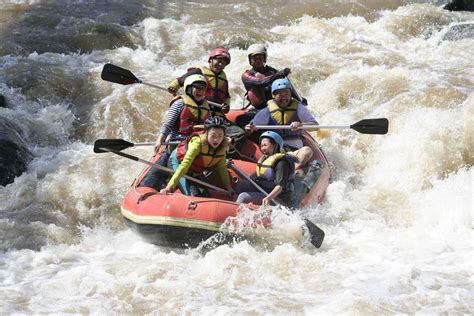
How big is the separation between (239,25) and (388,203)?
6681 mm

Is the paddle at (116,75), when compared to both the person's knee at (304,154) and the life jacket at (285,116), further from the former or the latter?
the person's knee at (304,154)

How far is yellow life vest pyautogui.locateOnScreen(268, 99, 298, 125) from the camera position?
7.18 meters

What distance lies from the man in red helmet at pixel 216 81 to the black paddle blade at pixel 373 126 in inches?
55.9

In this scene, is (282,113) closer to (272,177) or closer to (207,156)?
(272,177)

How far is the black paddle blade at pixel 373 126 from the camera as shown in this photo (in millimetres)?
6965

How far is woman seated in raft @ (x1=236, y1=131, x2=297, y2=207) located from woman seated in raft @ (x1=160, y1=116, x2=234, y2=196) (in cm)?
20

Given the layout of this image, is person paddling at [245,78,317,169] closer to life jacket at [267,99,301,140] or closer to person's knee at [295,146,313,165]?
life jacket at [267,99,301,140]

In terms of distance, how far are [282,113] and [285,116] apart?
0.04m

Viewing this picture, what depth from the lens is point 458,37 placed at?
12.3 meters

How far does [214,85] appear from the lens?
24.8 feet

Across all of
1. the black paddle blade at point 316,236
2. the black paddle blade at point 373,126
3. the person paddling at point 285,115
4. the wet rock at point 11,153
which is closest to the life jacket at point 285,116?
the person paddling at point 285,115

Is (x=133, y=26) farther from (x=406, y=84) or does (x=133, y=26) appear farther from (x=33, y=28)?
(x=406, y=84)

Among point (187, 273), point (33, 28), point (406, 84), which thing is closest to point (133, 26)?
point (33, 28)

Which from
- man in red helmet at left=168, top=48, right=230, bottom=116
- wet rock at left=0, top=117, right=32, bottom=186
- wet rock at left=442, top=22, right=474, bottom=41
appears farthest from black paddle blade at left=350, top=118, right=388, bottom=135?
wet rock at left=442, top=22, right=474, bottom=41
